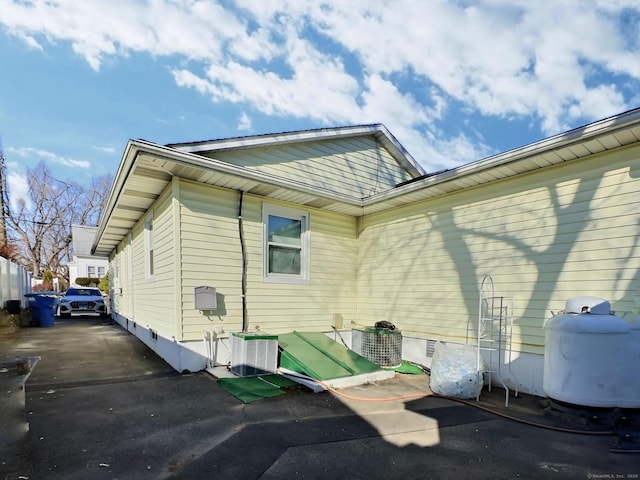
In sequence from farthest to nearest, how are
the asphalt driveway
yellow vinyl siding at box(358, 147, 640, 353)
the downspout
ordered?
the downspout, yellow vinyl siding at box(358, 147, 640, 353), the asphalt driveway

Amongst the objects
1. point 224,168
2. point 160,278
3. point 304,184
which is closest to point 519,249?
point 304,184

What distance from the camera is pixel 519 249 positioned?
A: 5320 mm

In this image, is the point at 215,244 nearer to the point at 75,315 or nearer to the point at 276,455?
the point at 276,455

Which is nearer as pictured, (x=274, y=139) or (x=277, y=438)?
(x=277, y=438)

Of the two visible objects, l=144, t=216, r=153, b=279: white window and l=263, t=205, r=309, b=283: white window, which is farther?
l=144, t=216, r=153, b=279: white window

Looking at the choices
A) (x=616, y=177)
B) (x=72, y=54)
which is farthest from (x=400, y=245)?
(x=72, y=54)

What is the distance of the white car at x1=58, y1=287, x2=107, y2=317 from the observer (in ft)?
50.8

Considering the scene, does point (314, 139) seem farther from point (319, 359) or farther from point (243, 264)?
point (319, 359)

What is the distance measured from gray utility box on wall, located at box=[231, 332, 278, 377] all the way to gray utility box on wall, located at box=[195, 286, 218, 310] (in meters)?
0.66

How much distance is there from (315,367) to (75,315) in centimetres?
1639

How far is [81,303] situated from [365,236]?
14.5 m

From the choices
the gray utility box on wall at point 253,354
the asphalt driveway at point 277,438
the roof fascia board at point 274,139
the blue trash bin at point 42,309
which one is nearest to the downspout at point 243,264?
the gray utility box on wall at point 253,354

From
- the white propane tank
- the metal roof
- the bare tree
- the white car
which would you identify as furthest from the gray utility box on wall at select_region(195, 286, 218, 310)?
the bare tree

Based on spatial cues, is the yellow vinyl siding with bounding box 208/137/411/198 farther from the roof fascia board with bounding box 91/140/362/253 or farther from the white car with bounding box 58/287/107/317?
the white car with bounding box 58/287/107/317
